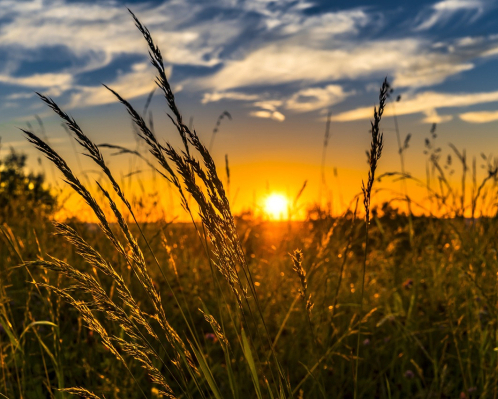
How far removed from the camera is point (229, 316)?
10.6 ft

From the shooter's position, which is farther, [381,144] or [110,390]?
[110,390]

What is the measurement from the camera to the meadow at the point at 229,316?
1.18m

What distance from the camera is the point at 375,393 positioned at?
258cm

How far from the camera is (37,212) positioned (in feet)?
18.5

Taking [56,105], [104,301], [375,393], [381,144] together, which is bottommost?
[375,393]

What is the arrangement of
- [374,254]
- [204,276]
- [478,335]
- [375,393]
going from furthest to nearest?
[374,254] → [204,276] → [478,335] → [375,393]

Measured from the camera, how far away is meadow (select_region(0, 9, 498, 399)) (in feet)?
3.88

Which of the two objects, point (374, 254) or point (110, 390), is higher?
point (374, 254)

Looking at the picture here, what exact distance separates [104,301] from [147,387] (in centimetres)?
164

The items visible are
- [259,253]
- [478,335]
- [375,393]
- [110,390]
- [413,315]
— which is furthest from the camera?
[259,253]

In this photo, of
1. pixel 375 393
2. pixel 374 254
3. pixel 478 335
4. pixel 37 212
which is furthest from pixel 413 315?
pixel 37 212

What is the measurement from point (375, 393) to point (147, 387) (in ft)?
4.17

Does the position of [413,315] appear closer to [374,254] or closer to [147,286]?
[374,254]

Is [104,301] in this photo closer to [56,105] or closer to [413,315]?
[56,105]
